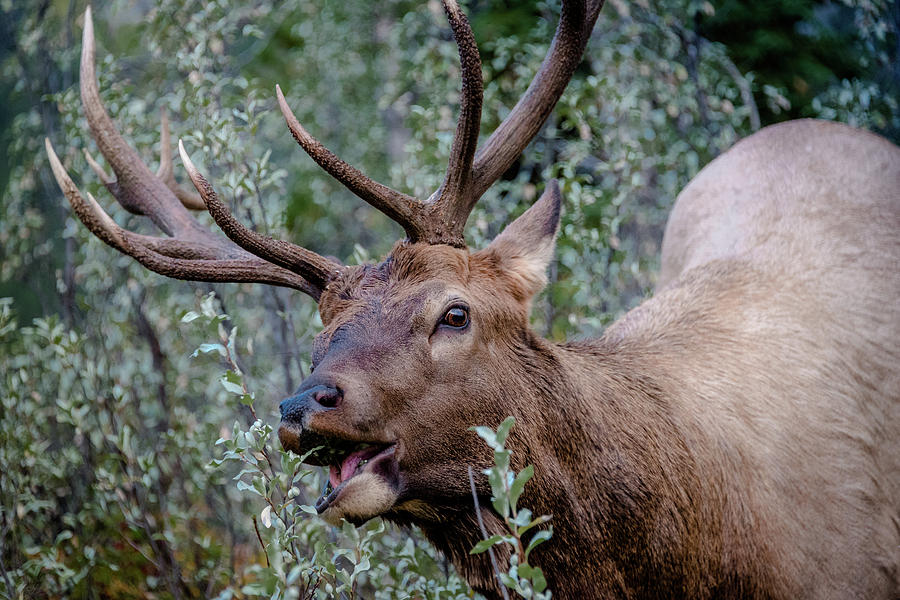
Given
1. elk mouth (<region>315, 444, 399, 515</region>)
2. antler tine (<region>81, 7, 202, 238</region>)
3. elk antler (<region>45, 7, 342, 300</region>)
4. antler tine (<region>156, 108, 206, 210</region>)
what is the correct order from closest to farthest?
elk mouth (<region>315, 444, 399, 515</region>) < elk antler (<region>45, 7, 342, 300</region>) < antler tine (<region>81, 7, 202, 238</region>) < antler tine (<region>156, 108, 206, 210</region>)

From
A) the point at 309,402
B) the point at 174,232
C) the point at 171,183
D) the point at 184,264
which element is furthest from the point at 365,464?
the point at 171,183

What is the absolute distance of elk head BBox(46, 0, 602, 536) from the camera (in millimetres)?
2340

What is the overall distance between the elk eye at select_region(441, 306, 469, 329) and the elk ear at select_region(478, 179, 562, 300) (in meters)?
0.30

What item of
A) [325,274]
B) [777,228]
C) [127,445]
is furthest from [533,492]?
[127,445]

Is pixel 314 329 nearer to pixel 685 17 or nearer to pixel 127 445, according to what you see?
pixel 127 445

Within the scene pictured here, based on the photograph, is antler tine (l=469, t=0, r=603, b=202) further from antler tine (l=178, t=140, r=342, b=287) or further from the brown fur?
→ antler tine (l=178, t=140, r=342, b=287)

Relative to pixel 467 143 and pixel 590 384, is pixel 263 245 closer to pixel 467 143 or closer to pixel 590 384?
pixel 467 143

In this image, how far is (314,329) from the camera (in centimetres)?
419

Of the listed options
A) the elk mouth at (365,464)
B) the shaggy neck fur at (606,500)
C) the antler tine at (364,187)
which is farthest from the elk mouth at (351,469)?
the antler tine at (364,187)

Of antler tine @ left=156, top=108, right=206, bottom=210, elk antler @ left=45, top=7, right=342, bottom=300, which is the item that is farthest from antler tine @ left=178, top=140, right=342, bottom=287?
antler tine @ left=156, top=108, right=206, bottom=210

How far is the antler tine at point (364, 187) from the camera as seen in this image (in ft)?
8.66

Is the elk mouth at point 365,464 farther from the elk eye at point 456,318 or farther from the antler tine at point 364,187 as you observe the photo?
the antler tine at point 364,187

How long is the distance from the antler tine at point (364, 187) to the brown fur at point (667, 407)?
0.10m

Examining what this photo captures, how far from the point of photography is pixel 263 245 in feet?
8.80
